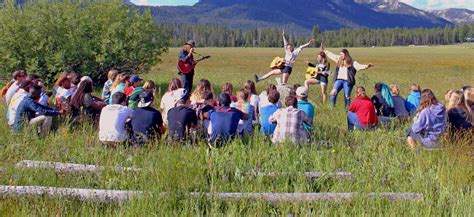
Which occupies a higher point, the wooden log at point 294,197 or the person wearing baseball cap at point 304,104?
the person wearing baseball cap at point 304,104

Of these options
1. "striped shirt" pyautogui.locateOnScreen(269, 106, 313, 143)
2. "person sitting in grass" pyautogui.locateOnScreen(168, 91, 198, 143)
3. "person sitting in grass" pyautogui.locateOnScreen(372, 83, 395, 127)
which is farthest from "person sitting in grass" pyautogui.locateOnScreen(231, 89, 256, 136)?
"person sitting in grass" pyautogui.locateOnScreen(372, 83, 395, 127)

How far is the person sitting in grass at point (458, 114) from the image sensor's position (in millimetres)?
8164

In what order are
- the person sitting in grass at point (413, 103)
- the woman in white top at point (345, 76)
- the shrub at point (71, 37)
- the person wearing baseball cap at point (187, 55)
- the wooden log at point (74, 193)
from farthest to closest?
1. the shrub at point (71, 37)
2. the person wearing baseball cap at point (187, 55)
3. the woman in white top at point (345, 76)
4. the person sitting in grass at point (413, 103)
5. the wooden log at point (74, 193)

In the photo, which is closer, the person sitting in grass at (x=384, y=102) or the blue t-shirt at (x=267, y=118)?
the blue t-shirt at (x=267, y=118)

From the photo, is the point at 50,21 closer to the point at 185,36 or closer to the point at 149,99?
the point at 149,99

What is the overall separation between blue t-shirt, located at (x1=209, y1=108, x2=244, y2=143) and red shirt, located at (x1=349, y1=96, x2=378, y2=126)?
3.18 meters

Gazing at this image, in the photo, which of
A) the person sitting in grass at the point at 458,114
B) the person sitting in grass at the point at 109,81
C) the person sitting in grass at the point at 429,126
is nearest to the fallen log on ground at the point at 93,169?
the person sitting in grass at the point at 429,126

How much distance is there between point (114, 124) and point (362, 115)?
499cm

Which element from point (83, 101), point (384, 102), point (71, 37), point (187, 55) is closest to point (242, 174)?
point (83, 101)

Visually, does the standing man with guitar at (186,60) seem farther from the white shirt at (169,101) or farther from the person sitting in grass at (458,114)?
the person sitting in grass at (458,114)

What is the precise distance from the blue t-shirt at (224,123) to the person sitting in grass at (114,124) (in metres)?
1.38

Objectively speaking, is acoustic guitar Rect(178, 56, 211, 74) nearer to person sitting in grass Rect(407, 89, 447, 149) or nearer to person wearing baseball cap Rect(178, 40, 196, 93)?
person wearing baseball cap Rect(178, 40, 196, 93)

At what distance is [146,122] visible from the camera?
7.72 m

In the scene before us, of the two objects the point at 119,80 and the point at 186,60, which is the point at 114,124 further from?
the point at 186,60
